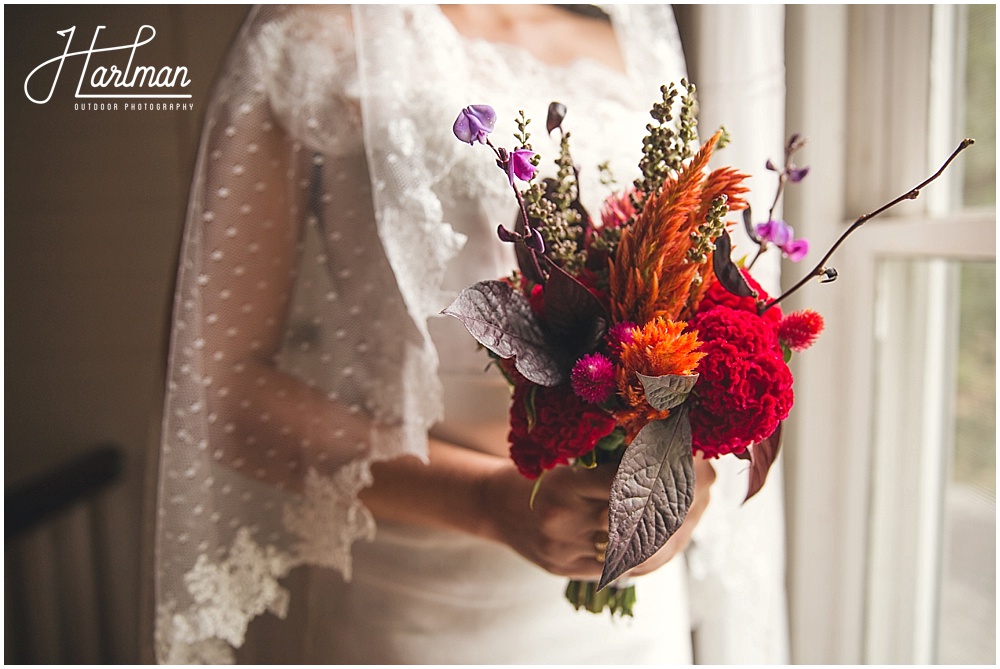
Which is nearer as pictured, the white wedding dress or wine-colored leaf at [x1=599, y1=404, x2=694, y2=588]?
wine-colored leaf at [x1=599, y1=404, x2=694, y2=588]

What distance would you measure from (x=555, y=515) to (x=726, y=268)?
0.87 feet

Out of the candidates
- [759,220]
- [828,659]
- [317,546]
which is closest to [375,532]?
[317,546]

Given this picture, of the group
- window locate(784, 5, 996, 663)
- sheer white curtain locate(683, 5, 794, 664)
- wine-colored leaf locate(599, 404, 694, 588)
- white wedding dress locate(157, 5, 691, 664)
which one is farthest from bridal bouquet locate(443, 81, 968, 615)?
window locate(784, 5, 996, 663)

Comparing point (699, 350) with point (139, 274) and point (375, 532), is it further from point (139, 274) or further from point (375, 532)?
point (139, 274)

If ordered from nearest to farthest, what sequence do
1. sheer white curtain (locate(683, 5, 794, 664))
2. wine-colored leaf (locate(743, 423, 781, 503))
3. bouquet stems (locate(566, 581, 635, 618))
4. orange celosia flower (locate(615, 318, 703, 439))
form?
orange celosia flower (locate(615, 318, 703, 439)), wine-colored leaf (locate(743, 423, 781, 503)), bouquet stems (locate(566, 581, 635, 618)), sheer white curtain (locate(683, 5, 794, 664))

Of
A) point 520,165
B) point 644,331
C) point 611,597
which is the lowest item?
point 611,597

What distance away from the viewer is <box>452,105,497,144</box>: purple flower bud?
1.40 ft

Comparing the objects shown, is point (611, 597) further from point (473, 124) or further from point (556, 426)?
point (473, 124)

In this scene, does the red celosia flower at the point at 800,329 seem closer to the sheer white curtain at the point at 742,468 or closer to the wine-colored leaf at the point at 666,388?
the wine-colored leaf at the point at 666,388

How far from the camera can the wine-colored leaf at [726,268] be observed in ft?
1.53

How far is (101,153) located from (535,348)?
1.18 m

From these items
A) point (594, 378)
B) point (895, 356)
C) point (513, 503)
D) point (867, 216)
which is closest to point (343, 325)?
point (513, 503)

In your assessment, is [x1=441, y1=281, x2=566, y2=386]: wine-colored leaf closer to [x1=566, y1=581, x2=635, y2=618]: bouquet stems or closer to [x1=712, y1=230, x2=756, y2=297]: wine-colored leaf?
[x1=712, y1=230, x2=756, y2=297]: wine-colored leaf

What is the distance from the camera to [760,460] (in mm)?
516
